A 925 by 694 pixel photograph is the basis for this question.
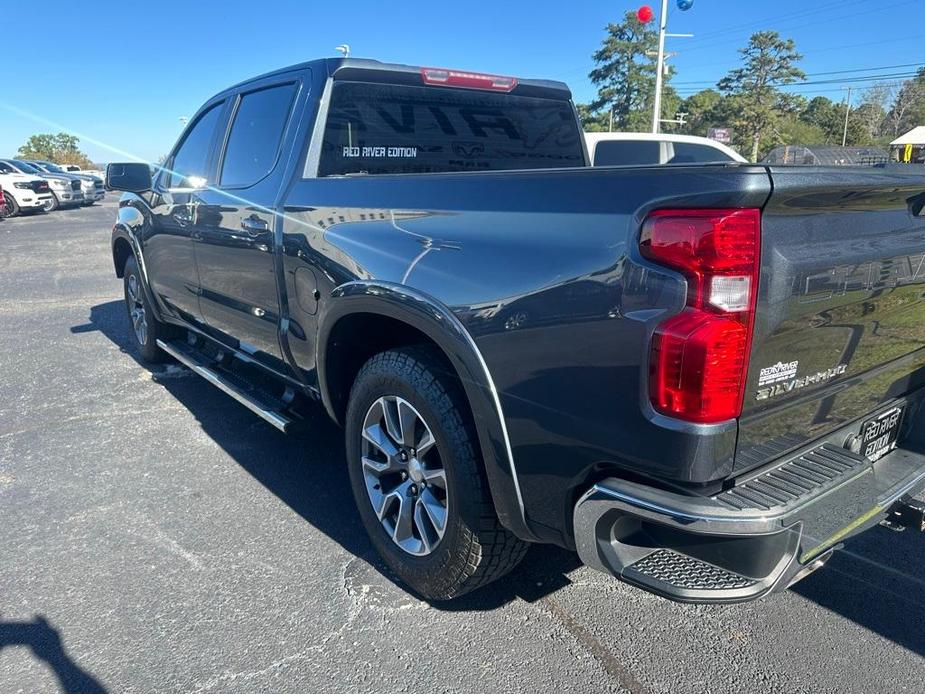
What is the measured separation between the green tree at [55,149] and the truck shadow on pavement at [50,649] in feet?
201

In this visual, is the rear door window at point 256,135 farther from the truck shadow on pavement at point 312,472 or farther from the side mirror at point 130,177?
the truck shadow on pavement at point 312,472

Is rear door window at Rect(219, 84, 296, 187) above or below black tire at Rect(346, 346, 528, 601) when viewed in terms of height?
above

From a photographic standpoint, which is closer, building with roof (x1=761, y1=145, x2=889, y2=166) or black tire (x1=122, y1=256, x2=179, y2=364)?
building with roof (x1=761, y1=145, x2=889, y2=166)

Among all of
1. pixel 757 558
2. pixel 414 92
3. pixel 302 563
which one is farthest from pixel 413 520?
pixel 414 92

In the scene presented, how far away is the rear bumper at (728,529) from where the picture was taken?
182 centimetres

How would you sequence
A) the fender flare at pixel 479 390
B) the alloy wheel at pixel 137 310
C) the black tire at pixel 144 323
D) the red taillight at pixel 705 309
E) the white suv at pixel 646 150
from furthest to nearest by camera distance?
the white suv at pixel 646 150, the alloy wheel at pixel 137 310, the black tire at pixel 144 323, the fender flare at pixel 479 390, the red taillight at pixel 705 309

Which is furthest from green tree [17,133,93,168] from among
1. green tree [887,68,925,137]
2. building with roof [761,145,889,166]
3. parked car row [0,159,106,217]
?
green tree [887,68,925,137]

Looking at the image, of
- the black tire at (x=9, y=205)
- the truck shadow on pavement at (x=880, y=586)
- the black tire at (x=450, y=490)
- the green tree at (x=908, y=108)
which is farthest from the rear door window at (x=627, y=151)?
the green tree at (x=908, y=108)

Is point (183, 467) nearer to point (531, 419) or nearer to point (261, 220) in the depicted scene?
point (261, 220)

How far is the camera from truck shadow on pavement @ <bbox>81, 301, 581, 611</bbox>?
115 inches

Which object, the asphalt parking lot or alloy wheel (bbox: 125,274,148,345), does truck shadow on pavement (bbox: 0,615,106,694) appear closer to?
the asphalt parking lot

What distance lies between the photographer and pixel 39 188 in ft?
74.7

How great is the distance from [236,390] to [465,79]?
6.91ft

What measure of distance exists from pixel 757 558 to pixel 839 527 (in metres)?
0.33
